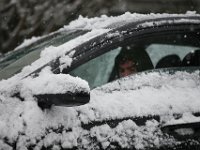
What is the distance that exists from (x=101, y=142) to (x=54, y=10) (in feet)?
22.8

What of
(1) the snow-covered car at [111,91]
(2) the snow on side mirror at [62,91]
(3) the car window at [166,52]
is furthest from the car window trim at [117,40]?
(2) the snow on side mirror at [62,91]

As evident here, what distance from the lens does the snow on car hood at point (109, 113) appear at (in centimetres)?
236

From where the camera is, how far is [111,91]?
2.71m

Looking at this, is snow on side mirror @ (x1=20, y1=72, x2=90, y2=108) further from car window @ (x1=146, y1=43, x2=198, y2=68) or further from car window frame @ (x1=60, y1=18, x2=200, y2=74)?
car window @ (x1=146, y1=43, x2=198, y2=68)

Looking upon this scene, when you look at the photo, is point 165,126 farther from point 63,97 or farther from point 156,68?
point 63,97

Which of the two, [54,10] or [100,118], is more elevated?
[54,10]

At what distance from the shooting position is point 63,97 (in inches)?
88.8

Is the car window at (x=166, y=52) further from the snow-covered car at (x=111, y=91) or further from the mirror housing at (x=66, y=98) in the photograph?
the mirror housing at (x=66, y=98)

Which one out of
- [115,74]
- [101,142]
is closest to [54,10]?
[115,74]

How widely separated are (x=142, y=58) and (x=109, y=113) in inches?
26.1

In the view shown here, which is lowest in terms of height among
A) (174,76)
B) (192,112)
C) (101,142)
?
(101,142)

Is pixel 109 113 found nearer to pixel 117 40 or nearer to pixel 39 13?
pixel 117 40

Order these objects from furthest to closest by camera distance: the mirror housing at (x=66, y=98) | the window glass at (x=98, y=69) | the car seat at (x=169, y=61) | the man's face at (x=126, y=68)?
the car seat at (x=169, y=61) < the man's face at (x=126, y=68) < the window glass at (x=98, y=69) < the mirror housing at (x=66, y=98)

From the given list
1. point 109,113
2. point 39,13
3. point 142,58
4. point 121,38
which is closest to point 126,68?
point 142,58
